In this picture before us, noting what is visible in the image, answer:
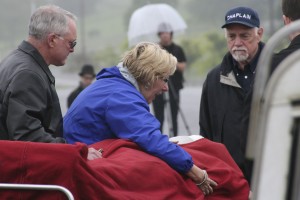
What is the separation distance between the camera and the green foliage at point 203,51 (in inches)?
1851

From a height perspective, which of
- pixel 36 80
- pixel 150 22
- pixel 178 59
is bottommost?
pixel 178 59

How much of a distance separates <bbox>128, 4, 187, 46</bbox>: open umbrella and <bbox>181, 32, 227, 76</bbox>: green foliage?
32134mm

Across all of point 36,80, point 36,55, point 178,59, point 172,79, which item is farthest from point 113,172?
point 172,79

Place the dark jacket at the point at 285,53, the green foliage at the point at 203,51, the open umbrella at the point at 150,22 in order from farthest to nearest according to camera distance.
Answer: the green foliage at the point at 203,51
the open umbrella at the point at 150,22
the dark jacket at the point at 285,53

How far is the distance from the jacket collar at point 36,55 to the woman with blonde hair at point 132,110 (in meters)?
0.25

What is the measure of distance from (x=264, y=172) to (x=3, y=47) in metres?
49.7

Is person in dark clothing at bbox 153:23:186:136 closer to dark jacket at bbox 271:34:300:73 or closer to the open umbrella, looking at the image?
the open umbrella

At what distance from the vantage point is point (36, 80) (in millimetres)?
5152

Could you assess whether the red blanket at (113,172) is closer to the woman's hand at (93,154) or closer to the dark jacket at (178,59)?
the woman's hand at (93,154)

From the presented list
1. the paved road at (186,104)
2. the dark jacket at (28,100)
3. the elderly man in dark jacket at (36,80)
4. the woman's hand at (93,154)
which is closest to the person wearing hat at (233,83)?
the elderly man in dark jacket at (36,80)

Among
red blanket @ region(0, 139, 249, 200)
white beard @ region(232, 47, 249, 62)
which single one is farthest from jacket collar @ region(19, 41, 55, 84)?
white beard @ region(232, 47, 249, 62)

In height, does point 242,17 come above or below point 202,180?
above

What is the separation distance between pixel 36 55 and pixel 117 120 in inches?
30.6

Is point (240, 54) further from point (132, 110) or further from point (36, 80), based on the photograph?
point (36, 80)
